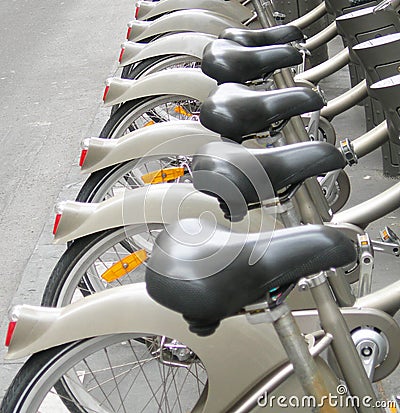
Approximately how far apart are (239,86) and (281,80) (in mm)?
939

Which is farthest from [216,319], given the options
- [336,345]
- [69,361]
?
[69,361]

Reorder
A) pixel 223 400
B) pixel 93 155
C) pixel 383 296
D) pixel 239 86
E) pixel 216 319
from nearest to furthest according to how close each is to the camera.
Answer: pixel 216 319 → pixel 223 400 → pixel 239 86 → pixel 383 296 → pixel 93 155

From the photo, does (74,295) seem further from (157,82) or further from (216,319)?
(216,319)

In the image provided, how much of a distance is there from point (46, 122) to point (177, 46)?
258cm

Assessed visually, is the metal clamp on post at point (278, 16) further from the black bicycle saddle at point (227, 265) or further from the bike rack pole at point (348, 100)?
the black bicycle saddle at point (227, 265)

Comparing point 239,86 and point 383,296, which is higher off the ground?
point 239,86

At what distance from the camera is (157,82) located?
3.97 metres

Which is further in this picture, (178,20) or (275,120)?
(178,20)

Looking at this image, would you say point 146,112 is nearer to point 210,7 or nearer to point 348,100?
point 348,100

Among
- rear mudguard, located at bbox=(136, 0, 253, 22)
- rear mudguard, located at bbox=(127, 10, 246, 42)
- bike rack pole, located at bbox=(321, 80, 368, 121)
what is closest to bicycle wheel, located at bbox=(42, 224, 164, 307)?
bike rack pole, located at bbox=(321, 80, 368, 121)

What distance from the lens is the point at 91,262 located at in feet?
10.4

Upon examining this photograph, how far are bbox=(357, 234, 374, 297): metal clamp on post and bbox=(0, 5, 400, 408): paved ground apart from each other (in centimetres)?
64

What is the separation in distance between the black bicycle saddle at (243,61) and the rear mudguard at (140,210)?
0.36 meters

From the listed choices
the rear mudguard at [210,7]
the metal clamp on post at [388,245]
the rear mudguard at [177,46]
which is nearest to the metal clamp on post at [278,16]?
the rear mudguard at [177,46]
